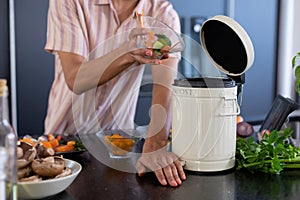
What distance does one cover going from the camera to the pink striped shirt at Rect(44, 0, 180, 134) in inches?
64.2

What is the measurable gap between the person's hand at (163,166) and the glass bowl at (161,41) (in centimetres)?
28

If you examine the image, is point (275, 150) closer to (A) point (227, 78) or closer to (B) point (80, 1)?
(A) point (227, 78)

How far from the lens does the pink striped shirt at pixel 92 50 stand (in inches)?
64.2

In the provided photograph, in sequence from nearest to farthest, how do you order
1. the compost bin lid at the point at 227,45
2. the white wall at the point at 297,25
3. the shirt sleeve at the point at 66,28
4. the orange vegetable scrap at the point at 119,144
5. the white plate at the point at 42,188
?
the white plate at the point at 42,188 < the compost bin lid at the point at 227,45 < the orange vegetable scrap at the point at 119,144 < the shirt sleeve at the point at 66,28 < the white wall at the point at 297,25

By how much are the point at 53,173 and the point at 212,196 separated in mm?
366

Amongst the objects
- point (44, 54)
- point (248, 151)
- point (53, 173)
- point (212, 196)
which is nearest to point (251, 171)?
point (248, 151)

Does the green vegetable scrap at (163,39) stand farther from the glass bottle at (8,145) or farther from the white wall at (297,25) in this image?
the white wall at (297,25)

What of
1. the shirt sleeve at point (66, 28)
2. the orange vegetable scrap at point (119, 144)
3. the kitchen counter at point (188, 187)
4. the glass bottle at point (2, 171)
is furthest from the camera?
the shirt sleeve at point (66, 28)

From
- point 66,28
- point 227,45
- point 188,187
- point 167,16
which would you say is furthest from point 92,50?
point 188,187

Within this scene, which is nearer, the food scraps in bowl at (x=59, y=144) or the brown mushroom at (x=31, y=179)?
the brown mushroom at (x=31, y=179)

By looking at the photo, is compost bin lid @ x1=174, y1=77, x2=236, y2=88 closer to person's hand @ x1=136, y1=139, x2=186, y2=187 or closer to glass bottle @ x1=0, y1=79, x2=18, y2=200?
person's hand @ x1=136, y1=139, x2=186, y2=187

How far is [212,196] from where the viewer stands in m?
1.12

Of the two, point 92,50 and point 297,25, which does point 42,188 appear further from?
point 297,25

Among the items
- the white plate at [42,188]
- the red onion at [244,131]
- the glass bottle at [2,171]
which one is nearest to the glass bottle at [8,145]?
the glass bottle at [2,171]
